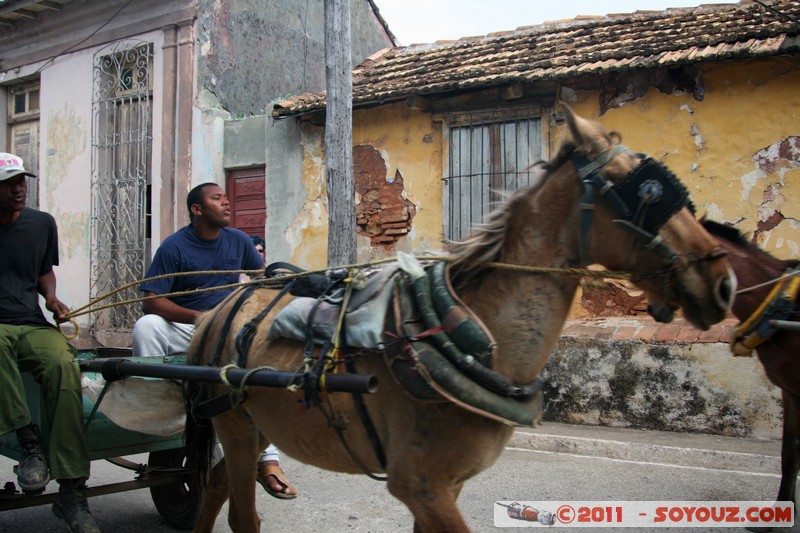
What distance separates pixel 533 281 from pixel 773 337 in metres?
2.03

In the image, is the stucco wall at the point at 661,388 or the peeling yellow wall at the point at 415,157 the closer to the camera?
the stucco wall at the point at 661,388

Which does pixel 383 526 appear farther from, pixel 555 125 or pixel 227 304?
pixel 555 125

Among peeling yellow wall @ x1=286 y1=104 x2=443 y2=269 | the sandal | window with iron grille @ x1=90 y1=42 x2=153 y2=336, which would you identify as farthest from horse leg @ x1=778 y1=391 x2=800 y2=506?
window with iron grille @ x1=90 y1=42 x2=153 y2=336

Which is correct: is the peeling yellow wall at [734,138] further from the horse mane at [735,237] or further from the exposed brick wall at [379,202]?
the horse mane at [735,237]

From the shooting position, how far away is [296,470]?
5.50 meters

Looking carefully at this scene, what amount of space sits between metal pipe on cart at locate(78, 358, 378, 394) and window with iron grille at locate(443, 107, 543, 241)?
5570 mm

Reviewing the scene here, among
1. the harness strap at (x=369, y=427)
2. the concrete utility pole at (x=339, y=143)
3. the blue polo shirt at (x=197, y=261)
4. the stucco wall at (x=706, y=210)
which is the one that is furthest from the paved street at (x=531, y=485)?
the concrete utility pole at (x=339, y=143)

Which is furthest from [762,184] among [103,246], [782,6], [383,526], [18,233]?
[103,246]

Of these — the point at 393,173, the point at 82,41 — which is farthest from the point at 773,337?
Result: the point at 82,41

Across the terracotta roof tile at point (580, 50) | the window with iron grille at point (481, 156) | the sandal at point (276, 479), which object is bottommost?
the sandal at point (276, 479)

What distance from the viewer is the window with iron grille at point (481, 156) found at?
834cm

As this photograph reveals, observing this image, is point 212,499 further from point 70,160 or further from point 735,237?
point 70,160

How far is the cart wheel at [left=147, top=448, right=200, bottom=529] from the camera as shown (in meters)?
4.10

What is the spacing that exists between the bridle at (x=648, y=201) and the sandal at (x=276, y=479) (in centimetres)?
245
